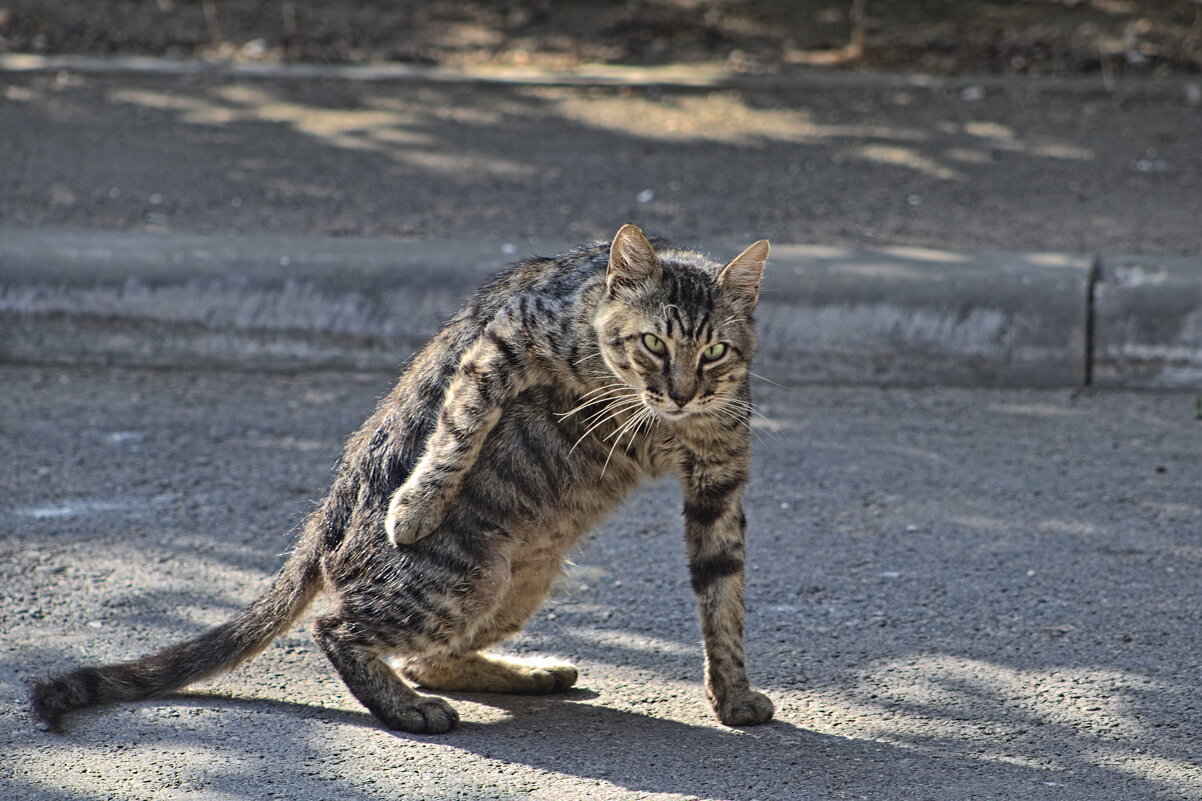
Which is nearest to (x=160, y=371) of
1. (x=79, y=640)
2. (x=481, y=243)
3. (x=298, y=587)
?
(x=481, y=243)

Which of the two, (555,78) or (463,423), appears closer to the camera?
(463,423)

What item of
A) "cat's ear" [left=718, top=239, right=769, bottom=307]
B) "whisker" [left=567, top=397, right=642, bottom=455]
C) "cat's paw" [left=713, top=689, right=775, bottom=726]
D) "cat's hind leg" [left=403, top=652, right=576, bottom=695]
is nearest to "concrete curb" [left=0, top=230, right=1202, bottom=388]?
"cat's ear" [left=718, top=239, right=769, bottom=307]

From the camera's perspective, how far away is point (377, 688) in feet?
11.8

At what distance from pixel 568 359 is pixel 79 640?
1.66 m

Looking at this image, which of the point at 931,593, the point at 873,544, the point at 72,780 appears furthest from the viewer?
the point at 873,544

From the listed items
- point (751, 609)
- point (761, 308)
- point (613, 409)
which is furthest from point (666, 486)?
point (613, 409)

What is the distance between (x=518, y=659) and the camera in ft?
13.1

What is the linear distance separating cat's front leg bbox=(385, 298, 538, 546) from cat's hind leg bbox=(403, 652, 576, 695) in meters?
0.43

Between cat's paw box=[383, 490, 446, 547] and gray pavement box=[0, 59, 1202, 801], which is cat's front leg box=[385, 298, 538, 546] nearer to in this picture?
cat's paw box=[383, 490, 446, 547]

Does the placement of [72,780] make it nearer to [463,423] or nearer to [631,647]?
[463,423]

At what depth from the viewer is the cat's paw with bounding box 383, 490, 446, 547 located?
143 inches

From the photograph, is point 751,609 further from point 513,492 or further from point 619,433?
point 513,492

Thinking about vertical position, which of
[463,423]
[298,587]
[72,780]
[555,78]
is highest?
[555,78]

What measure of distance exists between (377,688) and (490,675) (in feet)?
1.25
